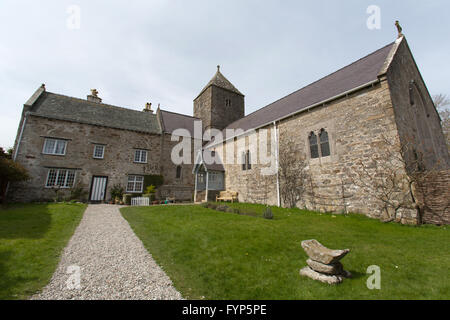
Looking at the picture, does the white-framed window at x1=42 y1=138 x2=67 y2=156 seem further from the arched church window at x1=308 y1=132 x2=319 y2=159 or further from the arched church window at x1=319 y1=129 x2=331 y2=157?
the arched church window at x1=319 y1=129 x2=331 y2=157

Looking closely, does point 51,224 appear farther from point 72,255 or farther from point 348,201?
point 348,201

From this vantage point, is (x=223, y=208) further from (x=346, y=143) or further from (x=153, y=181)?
(x=153, y=181)

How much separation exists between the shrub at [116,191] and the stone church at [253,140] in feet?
1.67

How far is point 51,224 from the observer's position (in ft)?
26.3

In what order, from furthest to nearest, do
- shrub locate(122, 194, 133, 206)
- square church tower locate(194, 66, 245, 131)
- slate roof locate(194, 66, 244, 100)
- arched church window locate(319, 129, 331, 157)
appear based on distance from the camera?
slate roof locate(194, 66, 244, 100) → square church tower locate(194, 66, 245, 131) → shrub locate(122, 194, 133, 206) → arched church window locate(319, 129, 331, 157)

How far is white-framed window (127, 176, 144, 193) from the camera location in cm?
1959

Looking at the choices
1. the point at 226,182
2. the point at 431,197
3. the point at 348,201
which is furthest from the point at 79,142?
the point at 431,197

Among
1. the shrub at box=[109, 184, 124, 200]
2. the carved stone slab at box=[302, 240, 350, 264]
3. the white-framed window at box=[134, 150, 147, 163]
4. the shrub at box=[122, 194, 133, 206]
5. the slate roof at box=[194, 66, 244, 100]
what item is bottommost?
the carved stone slab at box=[302, 240, 350, 264]

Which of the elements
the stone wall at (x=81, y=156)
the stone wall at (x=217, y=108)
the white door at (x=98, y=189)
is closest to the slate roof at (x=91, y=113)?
the stone wall at (x=81, y=156)

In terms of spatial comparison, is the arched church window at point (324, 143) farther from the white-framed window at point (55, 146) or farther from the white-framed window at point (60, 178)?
the white-framed window at point (55, 146)

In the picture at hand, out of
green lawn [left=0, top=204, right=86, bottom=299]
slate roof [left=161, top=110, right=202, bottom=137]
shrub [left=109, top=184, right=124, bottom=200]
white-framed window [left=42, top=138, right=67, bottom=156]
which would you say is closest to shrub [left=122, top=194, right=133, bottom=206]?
shrub [left=109, top=184, right=124, bottom=200]

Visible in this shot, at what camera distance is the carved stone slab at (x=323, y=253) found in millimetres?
3629

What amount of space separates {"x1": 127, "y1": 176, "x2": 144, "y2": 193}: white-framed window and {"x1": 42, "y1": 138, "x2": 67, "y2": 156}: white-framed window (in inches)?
246
